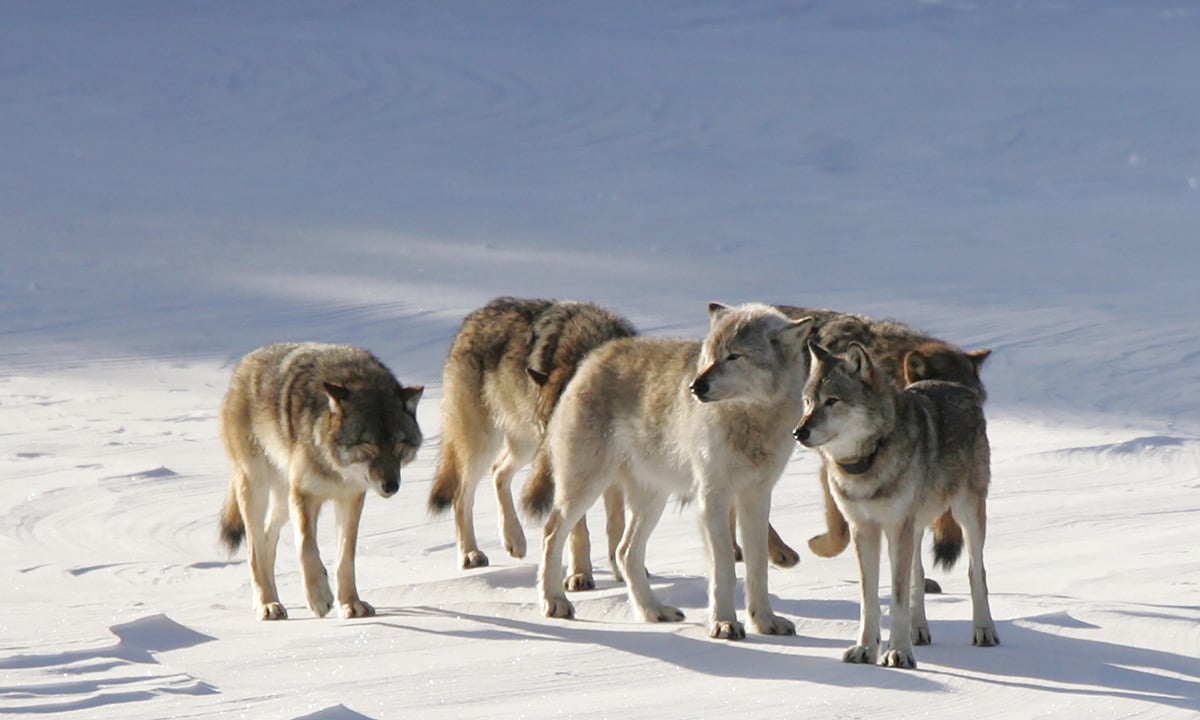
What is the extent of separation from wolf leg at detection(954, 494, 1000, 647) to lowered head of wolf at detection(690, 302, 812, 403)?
92cm

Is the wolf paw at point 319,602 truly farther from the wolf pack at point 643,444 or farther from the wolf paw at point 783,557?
the wolf paw at point 783,557

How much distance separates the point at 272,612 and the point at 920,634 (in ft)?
10.7

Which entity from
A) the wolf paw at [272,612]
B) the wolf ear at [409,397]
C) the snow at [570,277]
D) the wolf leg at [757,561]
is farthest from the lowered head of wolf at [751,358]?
the wolf paw at [272,612]

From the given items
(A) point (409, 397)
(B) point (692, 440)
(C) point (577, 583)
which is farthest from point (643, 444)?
(C) point (577, 583)

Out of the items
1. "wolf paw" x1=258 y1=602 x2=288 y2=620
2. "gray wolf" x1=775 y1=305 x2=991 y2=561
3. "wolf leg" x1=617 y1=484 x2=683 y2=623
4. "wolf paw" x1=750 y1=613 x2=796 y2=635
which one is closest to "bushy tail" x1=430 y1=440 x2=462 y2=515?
"wolf paw" x1=258 y1=602 x2=288 y2=620

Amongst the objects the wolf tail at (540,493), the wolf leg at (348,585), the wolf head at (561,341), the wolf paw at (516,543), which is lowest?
the wolf leg at (348,585)

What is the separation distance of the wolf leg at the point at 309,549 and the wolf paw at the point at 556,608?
3.66ft

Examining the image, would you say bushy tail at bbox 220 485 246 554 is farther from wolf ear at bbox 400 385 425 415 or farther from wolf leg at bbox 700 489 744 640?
wolf leg at bbox 700 489 744 640

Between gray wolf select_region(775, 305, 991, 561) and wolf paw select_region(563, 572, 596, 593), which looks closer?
gray wolf select_region(775, 305, 991, 561)

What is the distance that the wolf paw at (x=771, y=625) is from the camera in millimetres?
7520

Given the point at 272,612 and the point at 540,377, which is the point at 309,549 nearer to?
the point at 272,612

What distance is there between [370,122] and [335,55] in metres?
3.28

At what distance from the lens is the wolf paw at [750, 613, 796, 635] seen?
24.7 ft

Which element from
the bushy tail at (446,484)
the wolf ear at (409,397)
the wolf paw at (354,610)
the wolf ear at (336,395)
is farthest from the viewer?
the bushy tail at (446,484)
